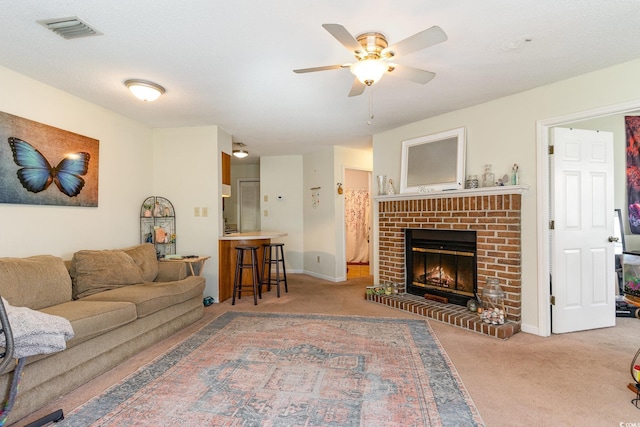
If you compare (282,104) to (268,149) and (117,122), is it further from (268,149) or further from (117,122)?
(268,149)

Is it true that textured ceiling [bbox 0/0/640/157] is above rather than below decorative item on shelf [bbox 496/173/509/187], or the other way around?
above

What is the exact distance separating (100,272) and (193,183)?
A: 1796 mm

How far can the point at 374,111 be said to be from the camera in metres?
3.91

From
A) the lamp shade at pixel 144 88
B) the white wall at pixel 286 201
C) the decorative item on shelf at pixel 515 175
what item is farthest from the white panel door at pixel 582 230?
the white wall at pixel 286 201

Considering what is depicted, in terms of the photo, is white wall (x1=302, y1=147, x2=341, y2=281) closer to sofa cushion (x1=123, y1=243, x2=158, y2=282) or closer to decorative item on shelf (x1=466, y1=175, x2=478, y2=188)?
decorative item on shelf (x1=466, y1=175, x2=478, y2=188)

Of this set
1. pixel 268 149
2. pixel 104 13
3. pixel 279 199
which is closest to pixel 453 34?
pixel 104 13

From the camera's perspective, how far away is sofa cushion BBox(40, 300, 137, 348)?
7.23 feet

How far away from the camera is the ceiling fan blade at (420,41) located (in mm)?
1781

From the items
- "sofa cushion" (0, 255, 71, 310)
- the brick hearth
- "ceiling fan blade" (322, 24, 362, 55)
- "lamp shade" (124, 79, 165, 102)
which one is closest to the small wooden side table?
"sofa cushion" (0, 255, 71, 310)

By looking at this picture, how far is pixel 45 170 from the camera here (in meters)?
3.09

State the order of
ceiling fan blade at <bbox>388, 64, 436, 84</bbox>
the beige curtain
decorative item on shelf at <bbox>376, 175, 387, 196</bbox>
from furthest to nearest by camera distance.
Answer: the beige curtain < decorative item on shelf at <bbox>376, 175, 387, 196</bbox> < ceiling fan blade at <bbox>388, 64, 436, 84</bbox>

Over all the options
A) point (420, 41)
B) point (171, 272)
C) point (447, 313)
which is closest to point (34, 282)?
point (171, 272)

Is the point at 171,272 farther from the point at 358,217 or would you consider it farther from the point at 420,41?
the point at 358,217

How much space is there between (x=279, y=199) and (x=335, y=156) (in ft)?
5.24
